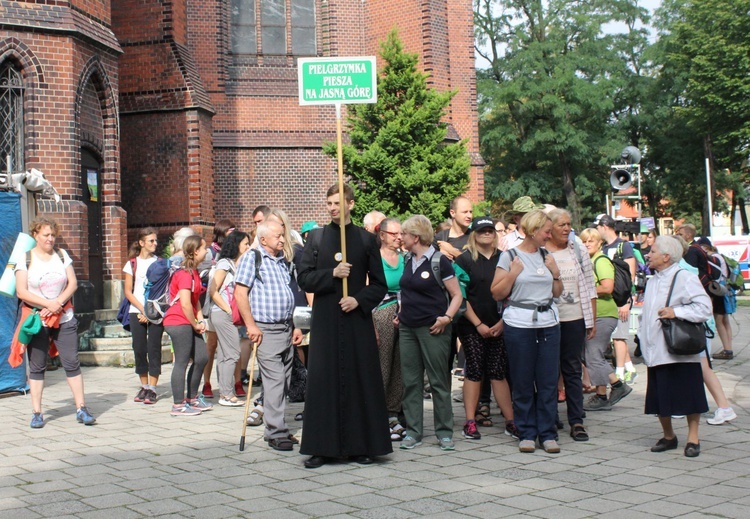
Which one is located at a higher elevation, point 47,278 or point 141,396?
point 47,278

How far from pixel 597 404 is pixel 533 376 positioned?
2139 mm

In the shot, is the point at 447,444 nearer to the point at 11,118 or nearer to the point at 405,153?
the point at 11,118

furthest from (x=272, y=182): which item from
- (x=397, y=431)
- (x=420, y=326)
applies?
(x=420, y=326)

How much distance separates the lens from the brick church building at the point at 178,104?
1417 centimetres

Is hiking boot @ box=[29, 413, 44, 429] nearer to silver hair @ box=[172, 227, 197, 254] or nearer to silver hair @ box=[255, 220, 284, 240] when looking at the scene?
silver hair @ box=[172, 227, 197, 254]

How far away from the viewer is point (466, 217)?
859 cm

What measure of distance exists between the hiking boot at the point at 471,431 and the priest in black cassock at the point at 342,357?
108cm

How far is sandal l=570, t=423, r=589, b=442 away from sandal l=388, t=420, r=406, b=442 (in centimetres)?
141

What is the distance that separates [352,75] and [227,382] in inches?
152

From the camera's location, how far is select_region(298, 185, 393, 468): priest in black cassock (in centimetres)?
657

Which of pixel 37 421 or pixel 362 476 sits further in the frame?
pixel 37 421

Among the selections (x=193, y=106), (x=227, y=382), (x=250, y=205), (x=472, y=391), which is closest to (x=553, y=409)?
(x=472, y=391)

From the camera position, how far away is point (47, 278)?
28.0 ft

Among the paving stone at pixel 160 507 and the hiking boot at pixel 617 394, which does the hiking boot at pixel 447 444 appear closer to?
the paving stone at pixel 160 507
